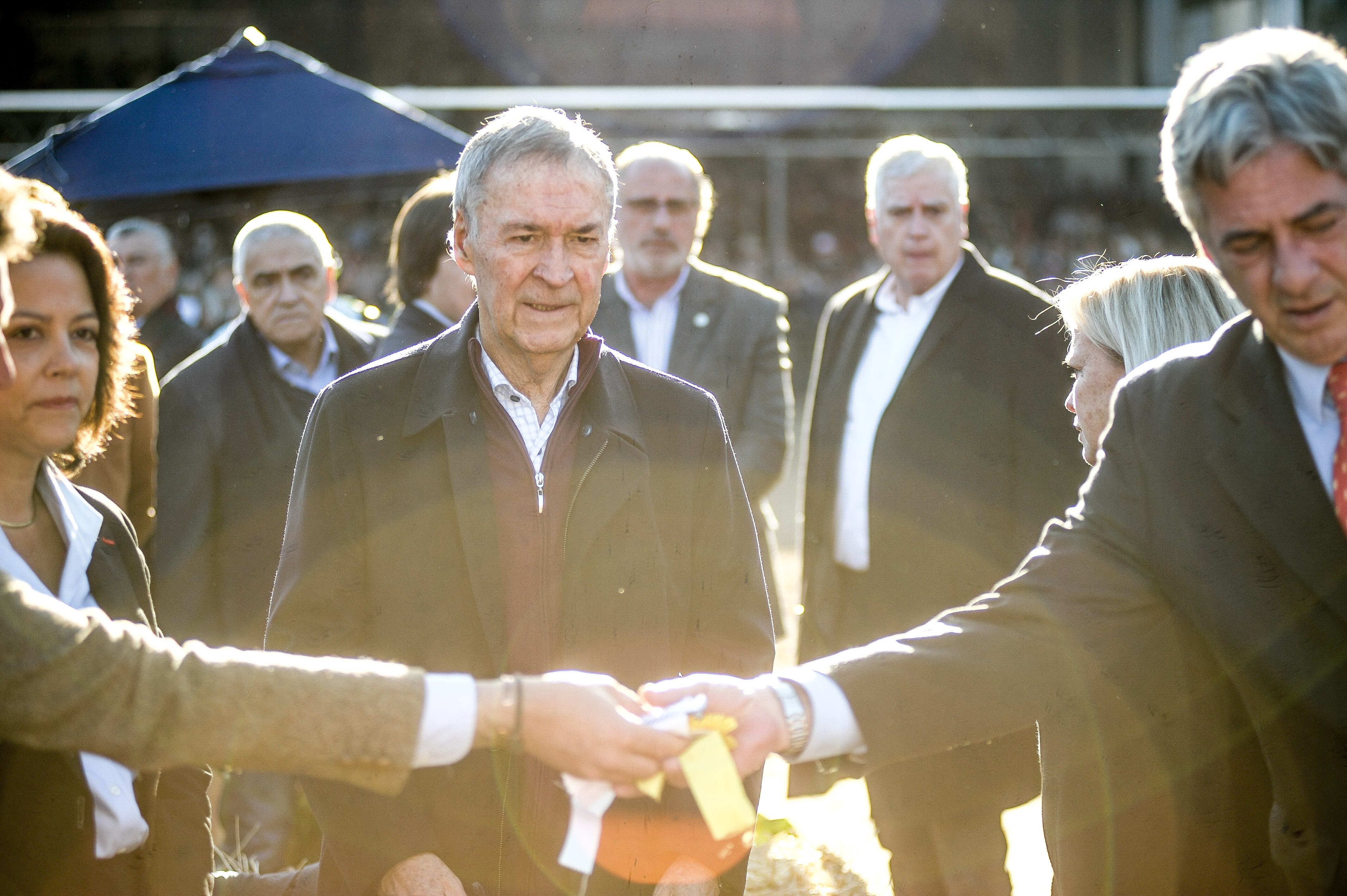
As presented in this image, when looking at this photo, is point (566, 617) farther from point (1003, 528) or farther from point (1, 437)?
point (1003, 528)

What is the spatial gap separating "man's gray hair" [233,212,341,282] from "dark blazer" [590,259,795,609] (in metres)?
1.09

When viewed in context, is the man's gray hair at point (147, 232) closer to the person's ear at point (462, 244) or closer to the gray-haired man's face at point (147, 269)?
the gray-haired man's face at point (147, 269)

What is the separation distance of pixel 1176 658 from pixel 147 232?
5.93m

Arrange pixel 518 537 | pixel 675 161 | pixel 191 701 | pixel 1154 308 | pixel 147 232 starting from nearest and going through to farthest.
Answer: pixel 191 701, pixel 518 537, pixel 1154 308, pixel 675 161, pixel 147 232

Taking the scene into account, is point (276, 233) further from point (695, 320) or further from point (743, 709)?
point (743, 709)

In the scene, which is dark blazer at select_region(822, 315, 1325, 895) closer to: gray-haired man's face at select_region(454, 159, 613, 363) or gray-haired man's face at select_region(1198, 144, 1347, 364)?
gray-haired man's face at select_region(1198, 144, 1347, 364)

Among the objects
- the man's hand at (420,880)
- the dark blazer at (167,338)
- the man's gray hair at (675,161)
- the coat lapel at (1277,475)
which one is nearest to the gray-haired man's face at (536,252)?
the man's hand at (420,880)

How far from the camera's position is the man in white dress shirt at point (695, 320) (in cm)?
504

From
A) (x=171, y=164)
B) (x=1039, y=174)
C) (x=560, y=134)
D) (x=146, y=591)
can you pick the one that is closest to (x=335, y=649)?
(x=146, y=591)

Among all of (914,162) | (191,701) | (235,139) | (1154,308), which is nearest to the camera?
(191,701)

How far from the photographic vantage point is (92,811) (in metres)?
2.09

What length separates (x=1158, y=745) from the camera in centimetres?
222

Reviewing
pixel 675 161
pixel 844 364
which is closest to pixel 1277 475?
pixel 844 364

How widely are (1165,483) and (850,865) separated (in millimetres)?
2949
